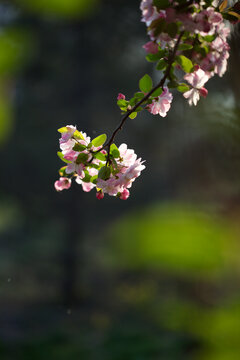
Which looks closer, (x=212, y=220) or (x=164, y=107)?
(x=164, y=107)

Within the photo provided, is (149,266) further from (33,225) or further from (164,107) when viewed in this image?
(164,107)

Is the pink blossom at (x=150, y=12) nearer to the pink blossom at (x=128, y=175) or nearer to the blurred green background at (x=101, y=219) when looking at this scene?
the pink blossom at (x=128, y=175)

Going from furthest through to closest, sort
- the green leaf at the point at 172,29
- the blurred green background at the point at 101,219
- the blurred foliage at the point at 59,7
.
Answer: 1. the blurred foliage at the point at 59,7
2. the blurred green background at the point at 101,219
3. the green leaf at the point at 172,29

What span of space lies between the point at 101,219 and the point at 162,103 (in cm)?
412

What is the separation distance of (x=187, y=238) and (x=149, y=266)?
0.83m

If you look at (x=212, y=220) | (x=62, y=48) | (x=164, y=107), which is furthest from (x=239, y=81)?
(x=62, y=48)

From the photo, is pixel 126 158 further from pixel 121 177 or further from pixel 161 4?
pixel 161 4

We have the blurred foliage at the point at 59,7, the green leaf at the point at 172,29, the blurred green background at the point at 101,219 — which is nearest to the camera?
the green leaf at the point at 172,29

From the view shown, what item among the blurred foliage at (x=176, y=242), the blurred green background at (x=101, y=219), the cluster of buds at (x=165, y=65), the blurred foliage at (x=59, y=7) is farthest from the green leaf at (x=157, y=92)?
the blurred foliage at (x=59, y=7)

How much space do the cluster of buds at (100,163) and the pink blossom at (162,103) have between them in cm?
7

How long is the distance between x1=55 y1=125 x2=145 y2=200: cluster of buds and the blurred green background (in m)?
2.06

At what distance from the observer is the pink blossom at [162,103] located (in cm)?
54

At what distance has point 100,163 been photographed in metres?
0.56

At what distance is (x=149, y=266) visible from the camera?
13.7ft
